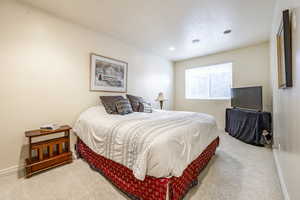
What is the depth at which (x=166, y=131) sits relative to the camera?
135 cm

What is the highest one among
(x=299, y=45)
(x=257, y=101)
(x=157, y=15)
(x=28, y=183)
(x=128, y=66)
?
(x=157, y=15)

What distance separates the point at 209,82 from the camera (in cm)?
446

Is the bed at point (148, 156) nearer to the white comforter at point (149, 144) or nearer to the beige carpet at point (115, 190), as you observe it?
the white comforter at point (149, 144)

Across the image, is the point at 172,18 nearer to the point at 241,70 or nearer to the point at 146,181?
the point at 146,181

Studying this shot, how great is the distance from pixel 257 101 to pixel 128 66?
3181 millimetres

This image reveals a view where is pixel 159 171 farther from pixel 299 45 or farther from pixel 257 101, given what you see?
pixel 257 101

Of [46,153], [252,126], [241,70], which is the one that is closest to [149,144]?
[46,153]

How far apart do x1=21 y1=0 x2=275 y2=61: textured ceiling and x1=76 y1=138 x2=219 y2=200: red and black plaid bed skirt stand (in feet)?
7.38

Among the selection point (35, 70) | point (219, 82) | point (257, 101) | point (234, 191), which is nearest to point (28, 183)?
point (35, 70)

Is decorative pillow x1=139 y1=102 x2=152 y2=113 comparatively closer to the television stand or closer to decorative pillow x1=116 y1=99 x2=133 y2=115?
decorative pillow x1=116 y1=99 x2=133 y2=115

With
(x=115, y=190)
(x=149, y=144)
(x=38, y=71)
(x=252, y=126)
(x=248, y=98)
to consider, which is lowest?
(x=115, y=190)

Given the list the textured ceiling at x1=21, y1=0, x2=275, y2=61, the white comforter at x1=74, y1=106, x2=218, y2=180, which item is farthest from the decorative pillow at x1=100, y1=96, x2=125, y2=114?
the textured ceiling at x1=21, y1=0, x2=275, y2=61

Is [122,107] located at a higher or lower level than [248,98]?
lower

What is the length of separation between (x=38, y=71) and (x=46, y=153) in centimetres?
131
